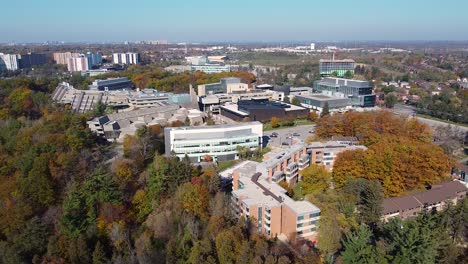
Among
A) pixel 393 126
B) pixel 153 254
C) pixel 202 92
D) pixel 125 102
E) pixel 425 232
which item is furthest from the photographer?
pixel 202 92

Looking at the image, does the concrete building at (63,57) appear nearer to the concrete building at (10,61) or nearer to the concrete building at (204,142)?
the concrete building at (10,61)

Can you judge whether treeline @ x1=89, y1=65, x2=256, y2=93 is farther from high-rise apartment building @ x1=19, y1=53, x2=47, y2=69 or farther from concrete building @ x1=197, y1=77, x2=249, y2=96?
high-rise apartment building @ x1=19, y1=53, x2=47, y2=69

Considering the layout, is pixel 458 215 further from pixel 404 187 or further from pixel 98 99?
pixel 98 99

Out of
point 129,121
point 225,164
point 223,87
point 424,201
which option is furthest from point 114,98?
point 424,201

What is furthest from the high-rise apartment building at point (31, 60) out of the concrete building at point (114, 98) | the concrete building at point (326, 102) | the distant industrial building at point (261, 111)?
the concrete building at point (326, 102)

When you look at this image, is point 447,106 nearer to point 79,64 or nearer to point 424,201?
point 424,201

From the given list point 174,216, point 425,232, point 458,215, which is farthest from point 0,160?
point 458,215

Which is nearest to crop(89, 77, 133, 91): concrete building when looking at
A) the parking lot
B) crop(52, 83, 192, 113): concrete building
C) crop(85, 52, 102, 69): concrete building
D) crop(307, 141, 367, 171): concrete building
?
crop(52, 83, 192, 113): concrete building
